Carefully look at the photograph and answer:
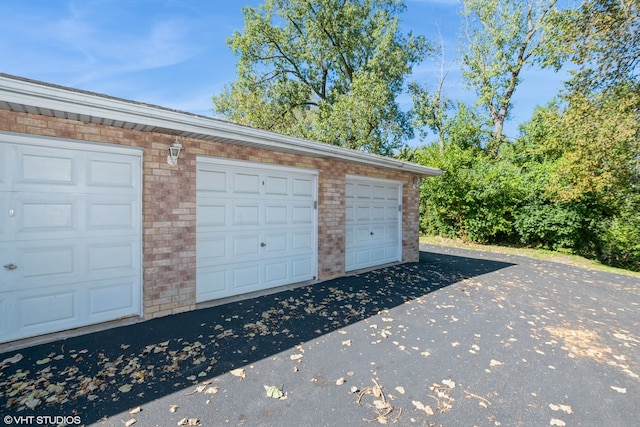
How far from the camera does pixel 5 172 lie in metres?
3.40

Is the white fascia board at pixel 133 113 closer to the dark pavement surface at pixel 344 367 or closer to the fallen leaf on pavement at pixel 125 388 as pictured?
the dark pavement surface at pixel 344 367

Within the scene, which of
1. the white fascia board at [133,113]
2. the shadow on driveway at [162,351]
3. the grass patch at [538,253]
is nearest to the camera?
the shadow on driveway at [162,351]

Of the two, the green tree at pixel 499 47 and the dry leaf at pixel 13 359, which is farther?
the green tree at pixel 499 47

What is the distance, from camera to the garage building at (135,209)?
346cm

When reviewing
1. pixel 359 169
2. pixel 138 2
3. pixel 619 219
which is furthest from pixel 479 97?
pixel 138 2

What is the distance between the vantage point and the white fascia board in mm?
3006

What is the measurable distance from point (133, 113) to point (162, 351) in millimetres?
2786

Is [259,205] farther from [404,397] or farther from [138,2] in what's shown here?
[138,2]

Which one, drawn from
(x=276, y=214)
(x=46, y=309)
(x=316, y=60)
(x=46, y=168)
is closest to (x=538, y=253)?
(x=276, y=214)

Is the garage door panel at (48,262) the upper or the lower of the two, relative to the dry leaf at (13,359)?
upper

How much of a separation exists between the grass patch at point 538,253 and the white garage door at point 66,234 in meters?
12.1

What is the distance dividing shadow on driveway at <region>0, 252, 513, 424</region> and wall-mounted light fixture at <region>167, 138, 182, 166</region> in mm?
2244

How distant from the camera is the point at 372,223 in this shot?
793cm

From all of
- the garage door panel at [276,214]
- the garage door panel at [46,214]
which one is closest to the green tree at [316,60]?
the garage door panel at [276,214]
